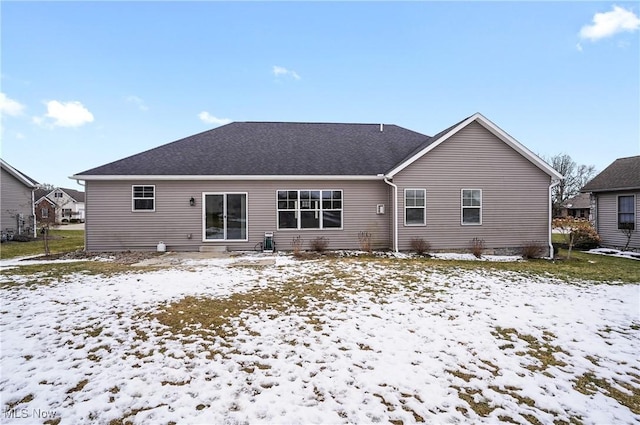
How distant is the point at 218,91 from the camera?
19.9 meters

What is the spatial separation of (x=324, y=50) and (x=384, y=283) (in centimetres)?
Result: 1544

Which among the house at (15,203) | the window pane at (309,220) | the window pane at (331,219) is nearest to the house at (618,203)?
the window pane at (331,219)

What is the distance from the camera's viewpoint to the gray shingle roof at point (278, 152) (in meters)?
11.5

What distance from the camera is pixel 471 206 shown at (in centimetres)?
1179

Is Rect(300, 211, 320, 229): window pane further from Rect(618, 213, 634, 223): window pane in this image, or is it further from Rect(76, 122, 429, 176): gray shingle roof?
Rect(618, 213, 634, 223): window pane

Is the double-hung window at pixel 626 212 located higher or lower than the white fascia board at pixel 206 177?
lower

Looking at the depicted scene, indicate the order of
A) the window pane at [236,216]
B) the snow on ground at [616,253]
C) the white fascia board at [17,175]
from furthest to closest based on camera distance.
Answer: the white fascia board at [17,175] < the snow on ground at [616,253] < the window pane at [236,216]

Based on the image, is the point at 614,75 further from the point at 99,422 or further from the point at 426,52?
the point at 99,422

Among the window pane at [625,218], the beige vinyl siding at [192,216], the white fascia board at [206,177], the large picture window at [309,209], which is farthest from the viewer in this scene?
the window pane at [625,218]

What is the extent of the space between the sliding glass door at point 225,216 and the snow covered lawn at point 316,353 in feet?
16.5

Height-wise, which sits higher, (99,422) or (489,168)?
(489,168)

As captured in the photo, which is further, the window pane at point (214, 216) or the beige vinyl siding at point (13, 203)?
the beige vinyl siding at point (13, 203)

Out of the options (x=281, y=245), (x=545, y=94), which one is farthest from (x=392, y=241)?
(x=545, y=94)

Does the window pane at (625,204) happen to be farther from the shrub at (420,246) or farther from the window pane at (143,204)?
the window pane at (143,204)
